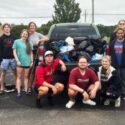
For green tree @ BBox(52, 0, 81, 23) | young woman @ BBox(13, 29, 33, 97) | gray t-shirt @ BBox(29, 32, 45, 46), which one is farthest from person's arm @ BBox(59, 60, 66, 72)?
green tree @ BBox(52, 0, 81, 23)

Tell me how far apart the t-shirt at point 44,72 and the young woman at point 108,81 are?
3.10 ft

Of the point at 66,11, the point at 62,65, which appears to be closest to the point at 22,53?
the point at 62,65

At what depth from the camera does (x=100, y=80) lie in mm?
9414

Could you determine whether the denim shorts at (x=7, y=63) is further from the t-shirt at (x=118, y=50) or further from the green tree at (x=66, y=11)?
the green tree at (x=66, y=11)

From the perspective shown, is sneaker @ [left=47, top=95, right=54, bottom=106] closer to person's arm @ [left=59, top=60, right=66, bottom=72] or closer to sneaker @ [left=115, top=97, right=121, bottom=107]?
person's arm @ [left=59, top=60, right=66, bottom=72]

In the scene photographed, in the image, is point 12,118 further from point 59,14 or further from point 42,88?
point 59,14

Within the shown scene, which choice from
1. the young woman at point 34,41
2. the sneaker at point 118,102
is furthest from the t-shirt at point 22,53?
the sneaker at point 118,102

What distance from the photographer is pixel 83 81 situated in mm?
9211

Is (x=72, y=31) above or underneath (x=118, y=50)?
above

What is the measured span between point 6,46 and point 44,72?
153 cm

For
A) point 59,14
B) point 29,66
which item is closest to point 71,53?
point 29,66

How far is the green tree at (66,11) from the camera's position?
203ft

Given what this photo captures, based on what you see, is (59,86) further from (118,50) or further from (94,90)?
(118,50)

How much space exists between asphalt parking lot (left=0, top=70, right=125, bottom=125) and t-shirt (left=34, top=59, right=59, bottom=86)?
1.69 ft
